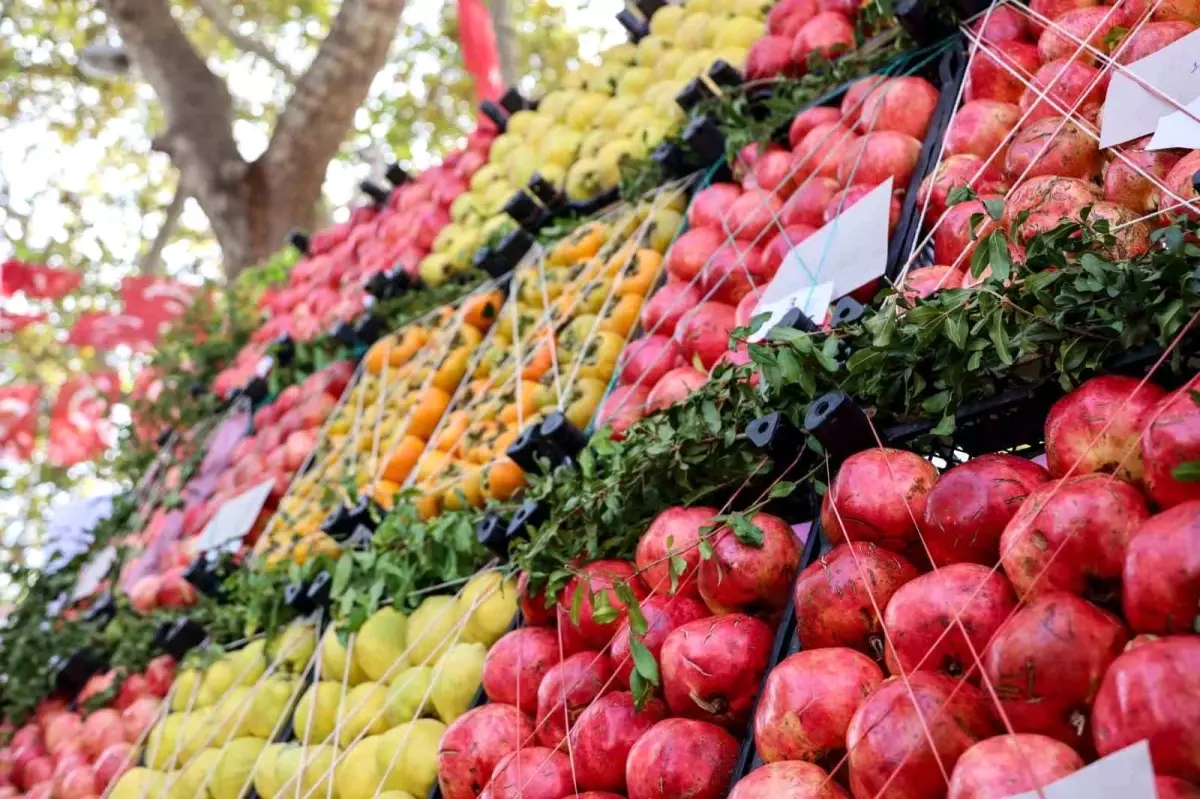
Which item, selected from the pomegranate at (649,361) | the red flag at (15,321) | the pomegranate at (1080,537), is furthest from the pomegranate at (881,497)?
the red flag at (15,321)

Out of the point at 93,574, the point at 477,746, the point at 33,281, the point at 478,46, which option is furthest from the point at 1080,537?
the point at 33,281

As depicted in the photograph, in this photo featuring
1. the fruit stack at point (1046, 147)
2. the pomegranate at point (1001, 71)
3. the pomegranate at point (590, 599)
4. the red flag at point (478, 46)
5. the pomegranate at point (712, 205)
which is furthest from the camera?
the red flag at point (478, 46)

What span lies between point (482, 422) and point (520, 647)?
113 centimetres

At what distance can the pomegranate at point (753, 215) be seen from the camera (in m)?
2.47

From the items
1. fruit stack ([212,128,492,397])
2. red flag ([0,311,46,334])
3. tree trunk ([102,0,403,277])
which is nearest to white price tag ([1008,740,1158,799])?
fruit stack ([212,128,492,397])

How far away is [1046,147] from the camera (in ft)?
5.86

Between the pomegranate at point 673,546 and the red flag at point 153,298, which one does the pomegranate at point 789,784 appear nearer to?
the pomegranate at point 673,546

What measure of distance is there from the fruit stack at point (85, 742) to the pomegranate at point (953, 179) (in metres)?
2.34

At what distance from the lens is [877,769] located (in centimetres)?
118

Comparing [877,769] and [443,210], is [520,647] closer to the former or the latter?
[877,769]

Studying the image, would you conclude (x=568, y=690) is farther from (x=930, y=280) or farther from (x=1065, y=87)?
(x=1065, y=87)

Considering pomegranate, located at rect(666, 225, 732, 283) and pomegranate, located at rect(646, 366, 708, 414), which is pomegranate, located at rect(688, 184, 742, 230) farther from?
pomegranate, located at rect(646, 366, 708, 414)

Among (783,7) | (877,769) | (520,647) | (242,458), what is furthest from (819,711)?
(242,458)

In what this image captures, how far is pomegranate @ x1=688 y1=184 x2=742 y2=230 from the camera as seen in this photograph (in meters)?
2.65
